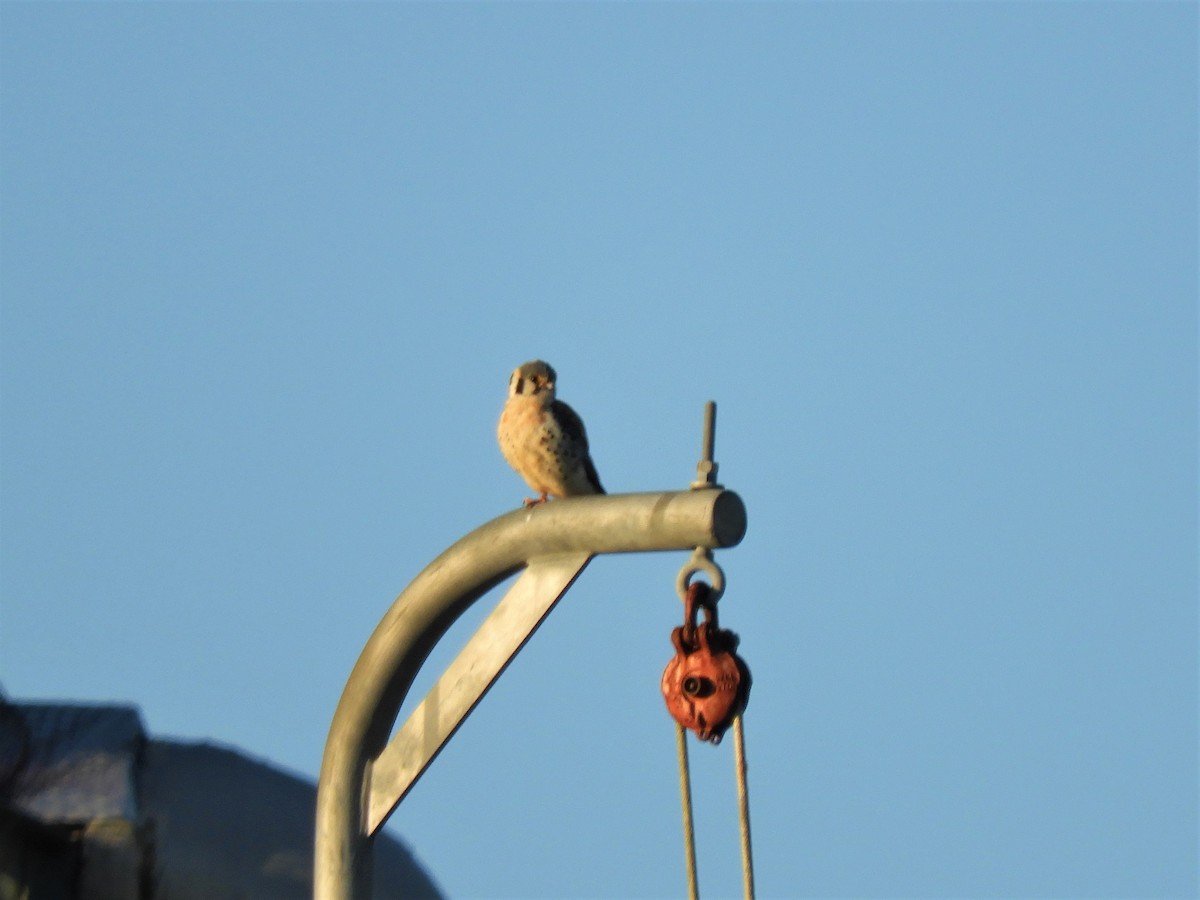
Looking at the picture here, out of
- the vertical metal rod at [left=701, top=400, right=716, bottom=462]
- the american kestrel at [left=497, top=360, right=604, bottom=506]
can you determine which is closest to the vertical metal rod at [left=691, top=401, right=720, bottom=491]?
the vertical metal rod at [left=701, top=400, right=716, bottom=462]

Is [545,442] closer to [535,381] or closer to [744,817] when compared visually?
[535,381]

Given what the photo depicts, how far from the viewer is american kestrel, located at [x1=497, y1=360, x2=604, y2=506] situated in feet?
26.8

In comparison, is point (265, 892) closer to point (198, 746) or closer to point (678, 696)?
point (198, 746)

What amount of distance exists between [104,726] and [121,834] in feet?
2.15

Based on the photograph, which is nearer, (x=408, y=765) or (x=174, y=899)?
(x=408, y=765)

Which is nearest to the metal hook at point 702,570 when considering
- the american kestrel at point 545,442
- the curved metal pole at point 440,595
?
the curved metal pole at point 440,595

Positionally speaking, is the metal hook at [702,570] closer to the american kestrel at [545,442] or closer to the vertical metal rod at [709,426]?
the vertical metal rod at [709,426]

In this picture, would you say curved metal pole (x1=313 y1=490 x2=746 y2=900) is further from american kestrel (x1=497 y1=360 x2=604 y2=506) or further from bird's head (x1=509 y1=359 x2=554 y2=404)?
bird's head (x1=509 y1=359 x2=554 y2=404)

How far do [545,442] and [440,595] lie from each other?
3.27 metres

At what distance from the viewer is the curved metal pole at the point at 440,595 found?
4.68 meters

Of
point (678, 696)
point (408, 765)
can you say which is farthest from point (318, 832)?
point (678, 696)

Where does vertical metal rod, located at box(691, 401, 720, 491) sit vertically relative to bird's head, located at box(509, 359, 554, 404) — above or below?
below

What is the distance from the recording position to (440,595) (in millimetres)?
4961

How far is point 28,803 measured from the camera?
10.1 metres
